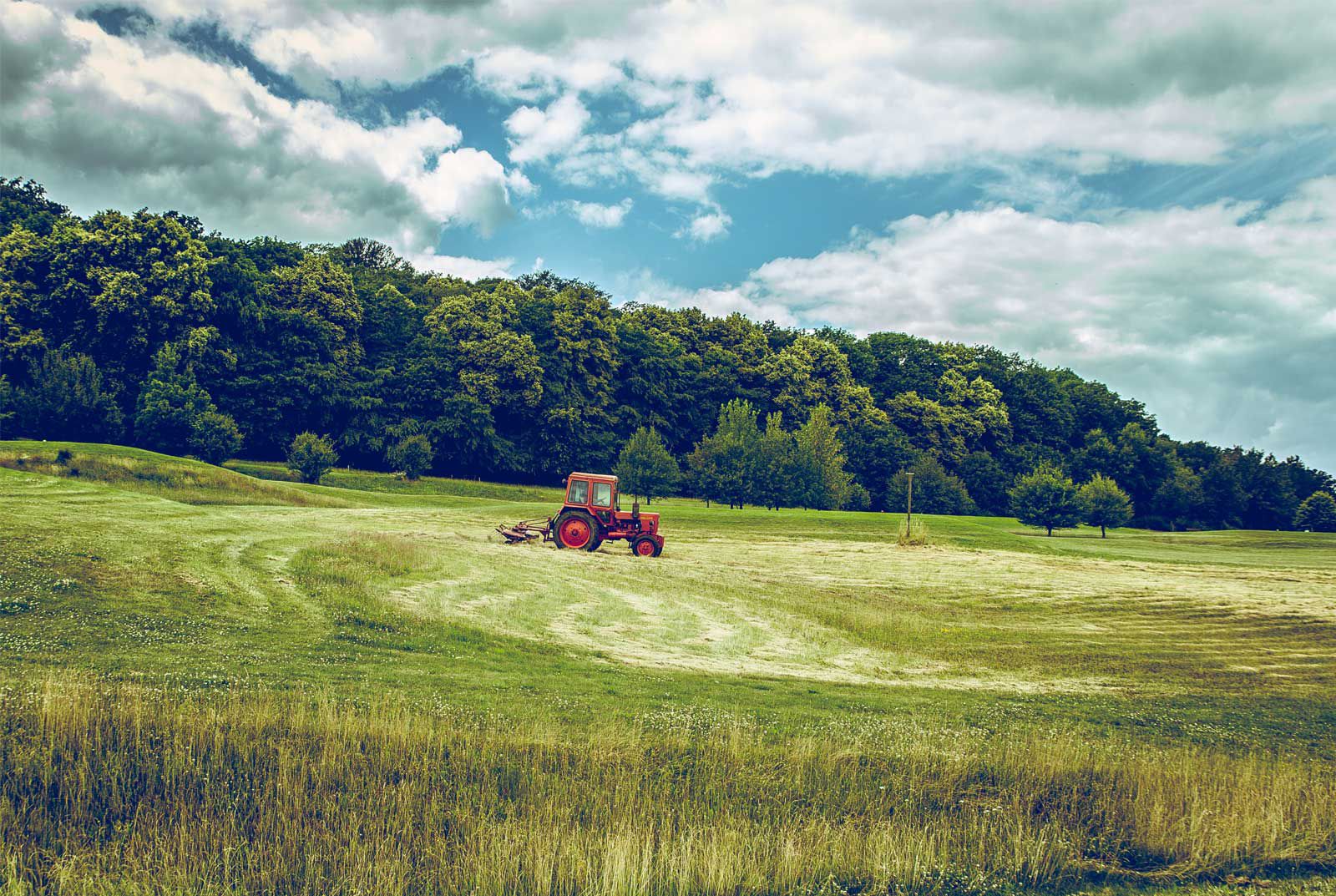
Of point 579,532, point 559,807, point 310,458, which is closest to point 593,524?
point 579,532

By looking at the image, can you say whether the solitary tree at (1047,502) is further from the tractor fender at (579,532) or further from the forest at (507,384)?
the tractor fender at (579,532)

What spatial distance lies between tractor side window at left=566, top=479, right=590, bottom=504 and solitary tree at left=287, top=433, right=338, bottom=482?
105 ft

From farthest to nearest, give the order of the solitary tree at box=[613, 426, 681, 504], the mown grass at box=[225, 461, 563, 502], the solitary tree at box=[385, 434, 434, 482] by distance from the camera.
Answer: the solitary tree at box=[613, 426, 681, 504] → the solitary tree at box=[385, 434, 434, 482] → the mown grass at box=[225, 461, 563, 502]

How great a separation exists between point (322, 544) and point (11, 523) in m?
7.82

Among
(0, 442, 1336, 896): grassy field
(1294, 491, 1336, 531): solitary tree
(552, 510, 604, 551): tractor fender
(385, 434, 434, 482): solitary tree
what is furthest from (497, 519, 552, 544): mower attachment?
(1294, 491, 1336, 531): solitary tree

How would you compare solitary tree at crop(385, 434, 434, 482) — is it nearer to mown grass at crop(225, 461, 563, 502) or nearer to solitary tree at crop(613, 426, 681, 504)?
mown grass at crop(225, 461, 563, 502)

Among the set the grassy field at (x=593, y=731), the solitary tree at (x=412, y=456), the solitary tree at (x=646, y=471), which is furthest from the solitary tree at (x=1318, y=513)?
the solitary tree at (x=412, y=456)

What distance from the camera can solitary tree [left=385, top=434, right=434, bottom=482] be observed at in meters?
67.4

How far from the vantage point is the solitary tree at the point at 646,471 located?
6869 centimetres

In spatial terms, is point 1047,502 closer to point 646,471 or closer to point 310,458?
point 646,471

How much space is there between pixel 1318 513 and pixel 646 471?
258 ft

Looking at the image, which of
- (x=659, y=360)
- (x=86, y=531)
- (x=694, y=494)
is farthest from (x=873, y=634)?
(x=659, y=360)

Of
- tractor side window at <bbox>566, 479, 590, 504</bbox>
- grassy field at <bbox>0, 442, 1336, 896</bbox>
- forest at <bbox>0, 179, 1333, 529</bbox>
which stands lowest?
grassy field at <bbox>0, 442, 1336, 896</bbox>

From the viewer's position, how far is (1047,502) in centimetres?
6912
